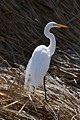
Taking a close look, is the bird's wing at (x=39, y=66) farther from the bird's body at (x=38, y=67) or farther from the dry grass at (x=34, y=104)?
the dry grass at (x=34, y=104)

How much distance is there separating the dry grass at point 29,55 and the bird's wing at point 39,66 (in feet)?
0.40

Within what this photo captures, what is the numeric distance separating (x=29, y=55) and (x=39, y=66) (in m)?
0.96

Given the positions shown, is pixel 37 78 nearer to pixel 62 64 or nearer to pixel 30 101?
pixel 30 101

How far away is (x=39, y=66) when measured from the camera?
109 inches

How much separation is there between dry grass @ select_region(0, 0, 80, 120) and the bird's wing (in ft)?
0.40

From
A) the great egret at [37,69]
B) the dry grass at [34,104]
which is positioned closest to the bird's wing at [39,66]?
the great egret at [37,69]

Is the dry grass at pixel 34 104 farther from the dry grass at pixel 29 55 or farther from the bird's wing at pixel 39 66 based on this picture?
the bird's wing at pixel 39 66

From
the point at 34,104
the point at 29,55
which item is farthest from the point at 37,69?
the point at 29,55

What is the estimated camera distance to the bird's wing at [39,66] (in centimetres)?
272

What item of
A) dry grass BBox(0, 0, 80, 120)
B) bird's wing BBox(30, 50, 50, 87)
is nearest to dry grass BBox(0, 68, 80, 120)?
dry grass BBox(0, 0, 80, 120)

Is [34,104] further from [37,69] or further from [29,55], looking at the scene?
[29,55]

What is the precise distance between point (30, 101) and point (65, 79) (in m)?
0.69

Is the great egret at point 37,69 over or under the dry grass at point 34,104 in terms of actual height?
over

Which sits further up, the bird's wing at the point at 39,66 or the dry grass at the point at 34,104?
the bird's wing at the point at 39,66
